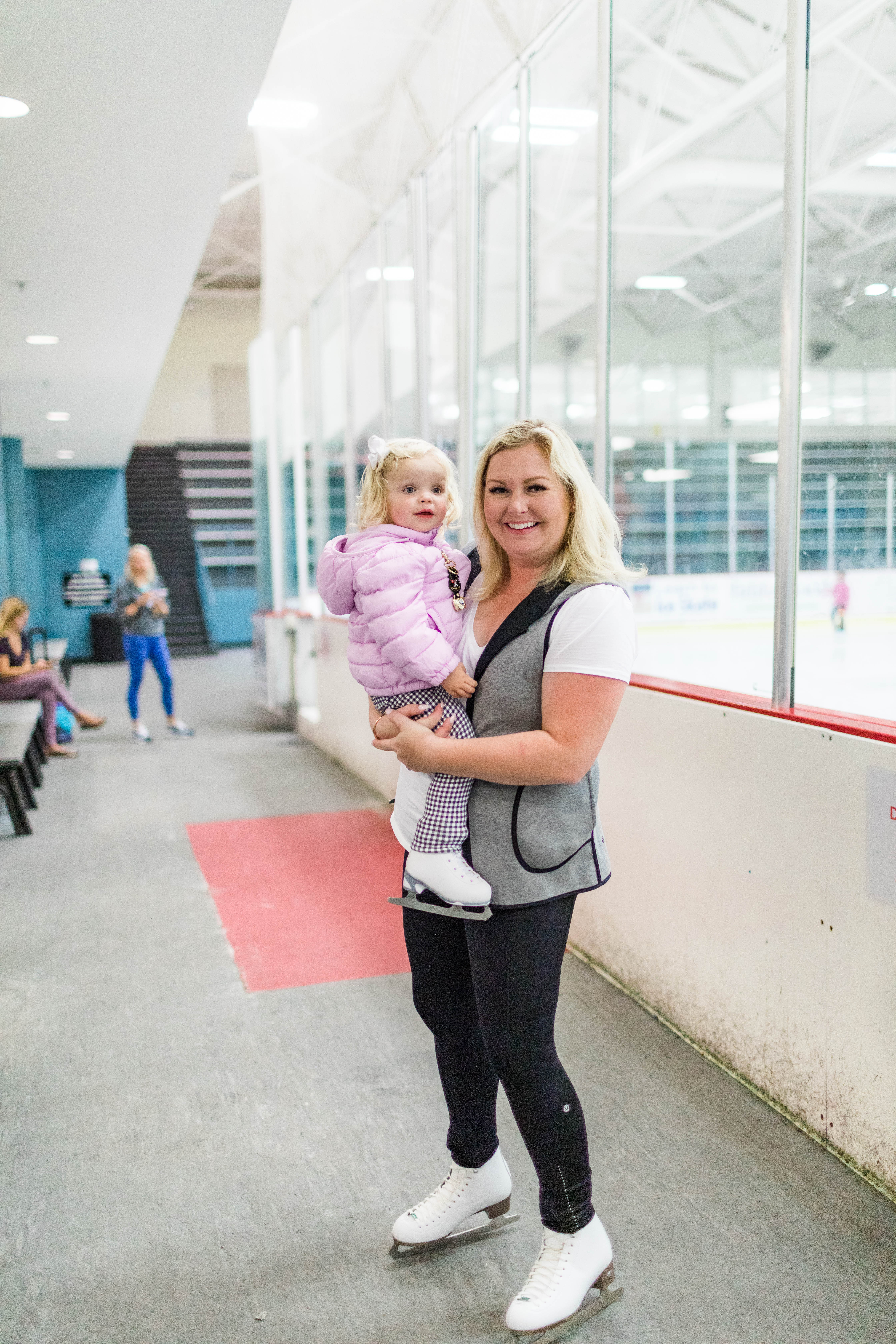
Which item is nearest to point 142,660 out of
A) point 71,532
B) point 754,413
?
point 754,413

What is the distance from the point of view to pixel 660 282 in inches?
190

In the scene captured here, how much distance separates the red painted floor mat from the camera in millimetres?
3443

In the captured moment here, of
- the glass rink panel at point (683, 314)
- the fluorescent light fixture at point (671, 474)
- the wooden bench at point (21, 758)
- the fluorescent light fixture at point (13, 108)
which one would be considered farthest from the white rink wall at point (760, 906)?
the fluorescent light fixture at point (671, 474)

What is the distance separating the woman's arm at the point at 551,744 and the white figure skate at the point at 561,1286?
31.5 inches

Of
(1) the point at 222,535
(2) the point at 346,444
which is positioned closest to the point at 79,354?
(2) the point at 346,444

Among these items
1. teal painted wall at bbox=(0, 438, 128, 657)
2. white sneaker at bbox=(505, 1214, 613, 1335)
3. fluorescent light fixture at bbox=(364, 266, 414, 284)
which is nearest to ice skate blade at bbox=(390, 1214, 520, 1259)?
white sneaker at bbox=(505, 1214, 613, 1335)

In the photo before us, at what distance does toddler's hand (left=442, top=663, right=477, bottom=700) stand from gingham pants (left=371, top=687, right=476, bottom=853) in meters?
0.02

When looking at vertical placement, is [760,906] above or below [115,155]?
below

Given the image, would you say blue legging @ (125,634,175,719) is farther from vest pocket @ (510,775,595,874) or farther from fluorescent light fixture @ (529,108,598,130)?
vest pocket @ (510,775,595,874)

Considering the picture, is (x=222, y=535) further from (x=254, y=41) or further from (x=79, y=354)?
(x=254, y=41)

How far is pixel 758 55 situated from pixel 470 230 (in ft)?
4.61

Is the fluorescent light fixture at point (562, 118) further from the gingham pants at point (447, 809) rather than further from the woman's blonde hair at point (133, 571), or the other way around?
the woman's blonde hair at point (133, 571)

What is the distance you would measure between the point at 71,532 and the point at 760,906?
1438cm

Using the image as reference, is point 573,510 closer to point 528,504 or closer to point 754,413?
point 528,504
